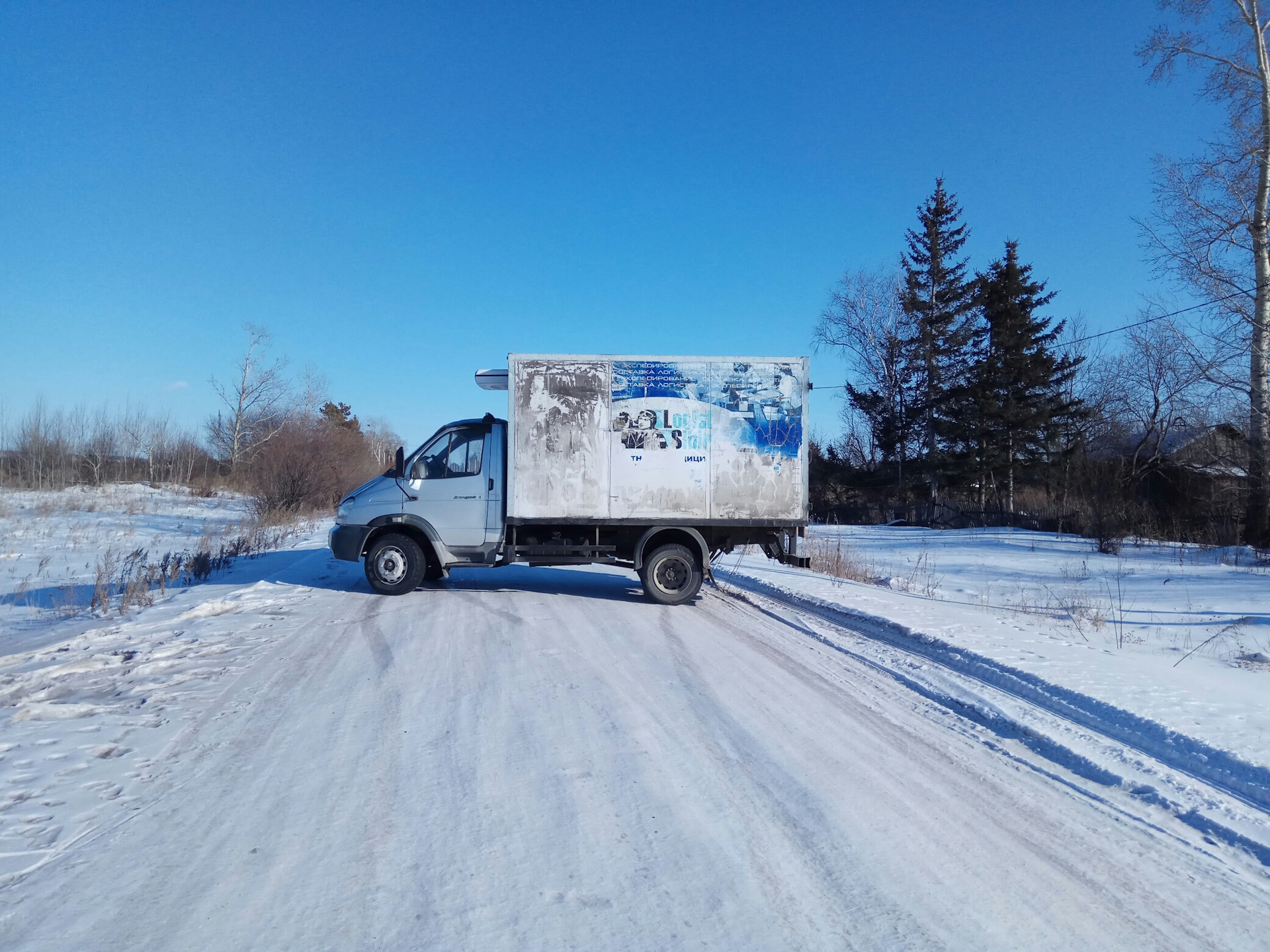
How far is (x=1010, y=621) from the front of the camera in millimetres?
9586

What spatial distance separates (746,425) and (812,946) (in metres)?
7.77

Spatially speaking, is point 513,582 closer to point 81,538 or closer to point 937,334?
point 81,538

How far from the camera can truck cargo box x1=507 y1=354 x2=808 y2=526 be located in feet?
33.1

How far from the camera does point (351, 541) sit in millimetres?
10656

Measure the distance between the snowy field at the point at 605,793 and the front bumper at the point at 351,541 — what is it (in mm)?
2125

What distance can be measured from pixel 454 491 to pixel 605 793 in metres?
7.08

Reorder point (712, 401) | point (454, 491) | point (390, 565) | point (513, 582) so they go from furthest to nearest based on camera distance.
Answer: point (513, 582), point (390, 565), point (454, 491), point (712, 401)

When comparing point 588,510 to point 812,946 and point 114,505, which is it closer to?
point 812,946

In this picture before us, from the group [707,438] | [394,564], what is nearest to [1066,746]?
[707,438]

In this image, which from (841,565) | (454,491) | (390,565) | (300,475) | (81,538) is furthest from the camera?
(300,475)

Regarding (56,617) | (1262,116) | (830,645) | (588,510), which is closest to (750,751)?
(830,645)

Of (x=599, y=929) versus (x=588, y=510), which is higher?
(x=588, y=510)

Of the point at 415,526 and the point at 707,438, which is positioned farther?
the point at 415,526

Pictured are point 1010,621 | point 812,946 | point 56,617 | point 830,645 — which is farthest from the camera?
point 1010,621
